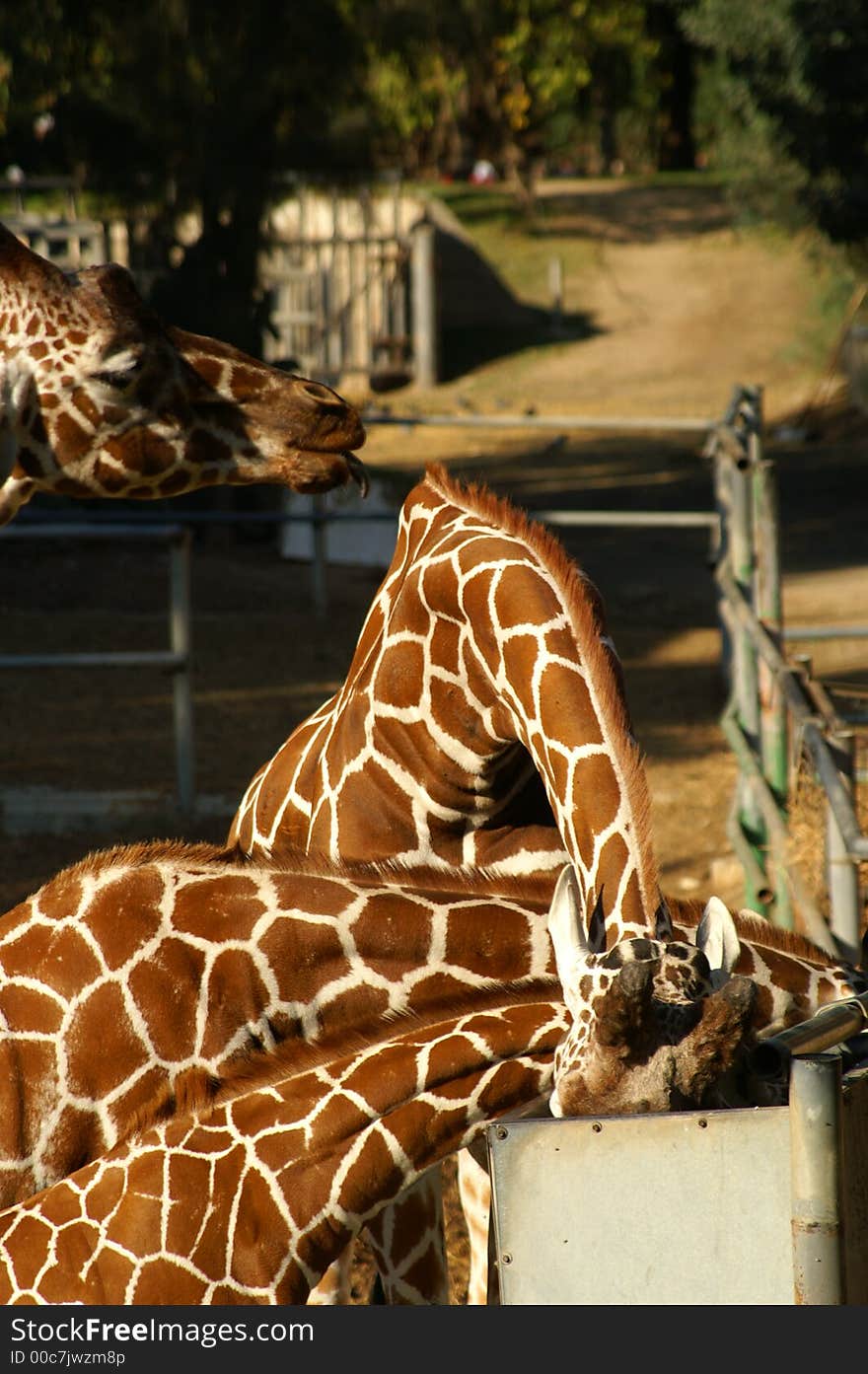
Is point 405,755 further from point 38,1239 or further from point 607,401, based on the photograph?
point 607,401

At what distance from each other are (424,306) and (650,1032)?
21964 millimetres

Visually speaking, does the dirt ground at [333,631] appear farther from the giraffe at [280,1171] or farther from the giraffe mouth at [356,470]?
the giraffe at [280,1171]

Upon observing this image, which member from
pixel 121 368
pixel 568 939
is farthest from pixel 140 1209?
pixel 121 368

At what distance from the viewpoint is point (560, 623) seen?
7.73ft

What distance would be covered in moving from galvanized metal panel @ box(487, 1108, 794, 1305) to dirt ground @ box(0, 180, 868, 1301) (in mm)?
1867

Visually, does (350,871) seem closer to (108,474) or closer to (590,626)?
(590,626)

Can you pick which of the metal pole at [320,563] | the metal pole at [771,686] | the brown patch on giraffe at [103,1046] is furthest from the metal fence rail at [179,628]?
the brown patch on giraffe at [103,1046]

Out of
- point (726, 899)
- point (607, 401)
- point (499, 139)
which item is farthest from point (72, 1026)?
point (499, 139)

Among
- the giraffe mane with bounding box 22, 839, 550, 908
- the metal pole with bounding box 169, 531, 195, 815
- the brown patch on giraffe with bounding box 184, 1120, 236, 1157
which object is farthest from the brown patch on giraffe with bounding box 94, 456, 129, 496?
the metal pole with bounding box 169, 531, 195, 815

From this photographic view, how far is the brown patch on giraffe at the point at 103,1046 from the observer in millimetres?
2256

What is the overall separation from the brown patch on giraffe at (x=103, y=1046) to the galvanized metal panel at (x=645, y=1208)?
2.25ft

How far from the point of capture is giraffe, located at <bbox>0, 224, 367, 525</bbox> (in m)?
2.53

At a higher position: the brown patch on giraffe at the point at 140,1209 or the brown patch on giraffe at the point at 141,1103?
the brown patch on giraffe at the point at 141,1103

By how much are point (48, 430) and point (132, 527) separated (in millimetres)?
4536
